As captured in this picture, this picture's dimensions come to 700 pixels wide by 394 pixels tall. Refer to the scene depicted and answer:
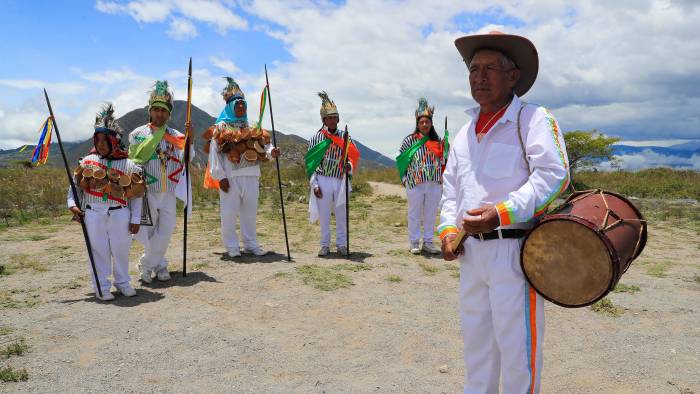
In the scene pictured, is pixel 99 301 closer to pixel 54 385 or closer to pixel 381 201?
pixel 54 385

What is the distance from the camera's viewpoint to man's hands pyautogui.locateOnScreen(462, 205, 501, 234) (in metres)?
2.34

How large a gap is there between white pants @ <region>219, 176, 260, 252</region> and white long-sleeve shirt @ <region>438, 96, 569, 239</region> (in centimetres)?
489

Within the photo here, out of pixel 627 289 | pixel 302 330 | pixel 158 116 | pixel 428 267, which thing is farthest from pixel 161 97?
pixel 627 289

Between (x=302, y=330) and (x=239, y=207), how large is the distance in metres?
3.23

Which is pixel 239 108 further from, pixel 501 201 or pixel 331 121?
pixel 501 201

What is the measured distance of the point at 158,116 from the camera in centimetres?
591

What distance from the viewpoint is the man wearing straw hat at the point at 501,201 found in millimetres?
2342

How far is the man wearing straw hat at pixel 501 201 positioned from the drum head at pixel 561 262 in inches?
3.0

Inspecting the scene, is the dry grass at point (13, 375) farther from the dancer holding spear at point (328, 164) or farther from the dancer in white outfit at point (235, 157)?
the dancer holding spear at point (328, 164)

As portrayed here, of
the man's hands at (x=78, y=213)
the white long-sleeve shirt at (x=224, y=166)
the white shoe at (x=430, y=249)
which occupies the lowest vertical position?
the white shoe at (x=430, y=249)

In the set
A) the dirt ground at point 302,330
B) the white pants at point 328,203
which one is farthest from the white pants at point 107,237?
the white pants at point 328,203

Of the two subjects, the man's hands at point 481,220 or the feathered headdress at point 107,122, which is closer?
the man's hands at point 481,220

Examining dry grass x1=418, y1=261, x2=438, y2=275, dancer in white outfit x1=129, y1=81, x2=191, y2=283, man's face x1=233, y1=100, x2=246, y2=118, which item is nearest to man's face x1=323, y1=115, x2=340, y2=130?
man's face x1=233, y1=100, x2=246, y2=118

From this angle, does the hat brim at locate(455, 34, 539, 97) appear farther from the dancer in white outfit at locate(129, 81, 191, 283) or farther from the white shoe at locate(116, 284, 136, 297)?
the white shoe at locate(116, 284, 136, 297)
